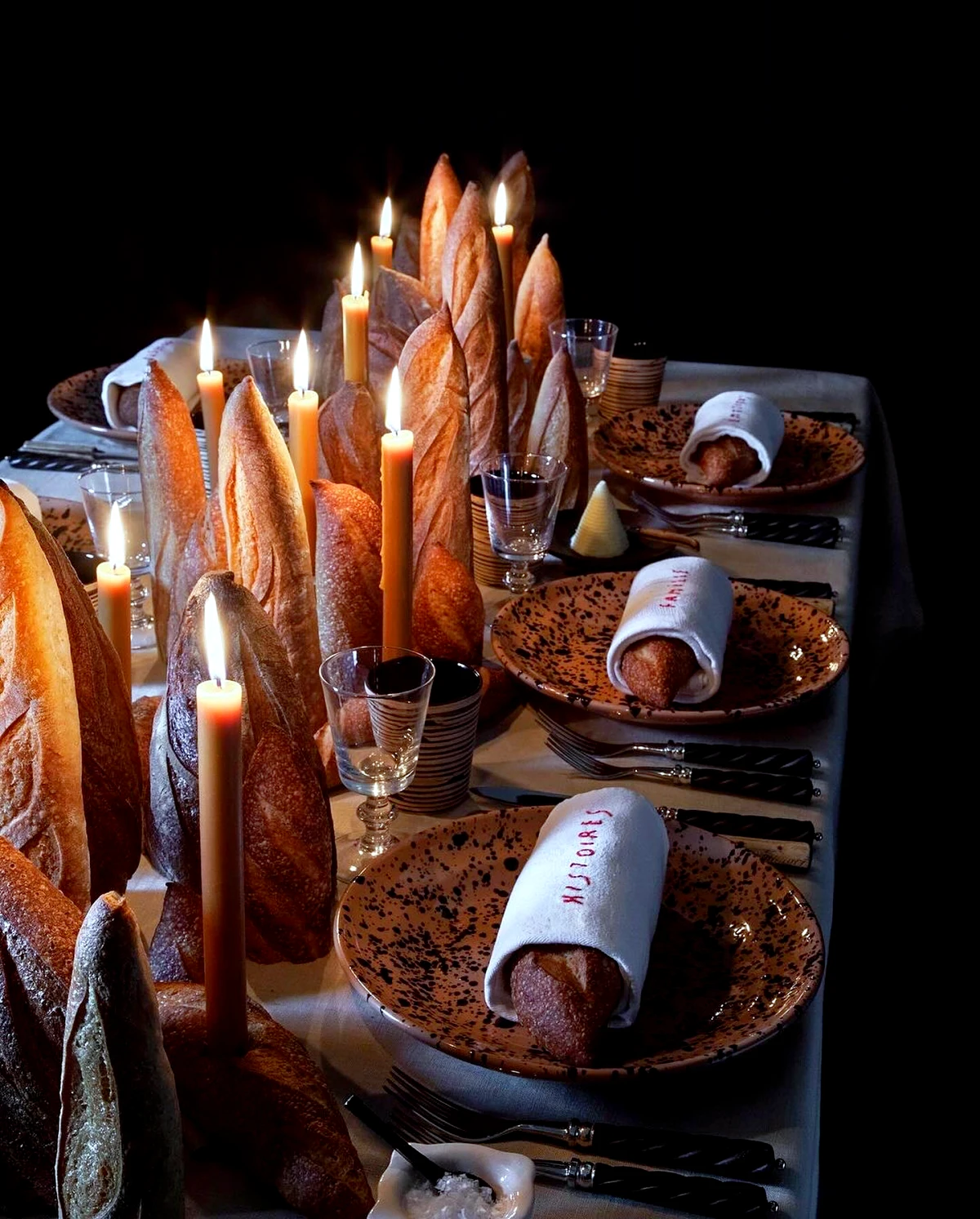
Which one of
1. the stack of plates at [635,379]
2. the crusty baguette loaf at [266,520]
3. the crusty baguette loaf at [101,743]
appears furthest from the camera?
the stack of plates at [635,379]

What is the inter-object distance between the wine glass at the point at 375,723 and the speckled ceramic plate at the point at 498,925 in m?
0.06

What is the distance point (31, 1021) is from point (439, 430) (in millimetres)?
978

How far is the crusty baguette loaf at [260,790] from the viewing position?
1161 millimetres

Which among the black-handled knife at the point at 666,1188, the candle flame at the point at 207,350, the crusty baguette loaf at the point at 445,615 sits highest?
the candle flame at the point at 207,350

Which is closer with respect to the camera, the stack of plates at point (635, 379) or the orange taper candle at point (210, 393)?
the orange taper candle at point (210, 393)

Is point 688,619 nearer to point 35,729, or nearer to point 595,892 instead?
point 595,892

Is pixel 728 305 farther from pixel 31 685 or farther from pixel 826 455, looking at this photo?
pixel 31 685

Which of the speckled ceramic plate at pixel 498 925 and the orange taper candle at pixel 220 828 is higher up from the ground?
the orange taper candle at pixel 220 828

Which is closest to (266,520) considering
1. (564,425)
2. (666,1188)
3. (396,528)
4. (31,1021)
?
(396,528)

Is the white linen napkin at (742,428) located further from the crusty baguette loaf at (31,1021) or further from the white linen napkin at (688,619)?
the crusty baguette loaf at (31,1021)

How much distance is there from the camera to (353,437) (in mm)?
1753

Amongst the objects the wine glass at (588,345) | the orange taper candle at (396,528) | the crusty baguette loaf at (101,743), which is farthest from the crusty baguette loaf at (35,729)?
the wine glass at (588,345)

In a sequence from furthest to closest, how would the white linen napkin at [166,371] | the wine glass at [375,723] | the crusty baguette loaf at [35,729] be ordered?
the white linen napkin at [166,371] < the wine glass at [375,723] < the crusty baguette loaf at [35,729]

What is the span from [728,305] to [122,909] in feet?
15.0
